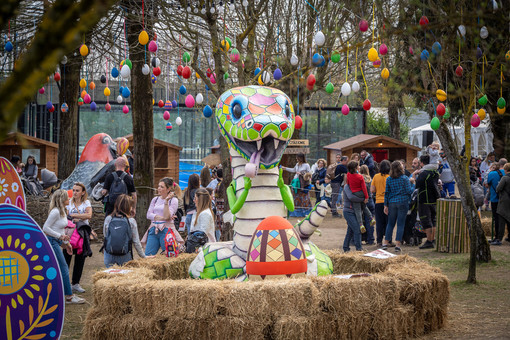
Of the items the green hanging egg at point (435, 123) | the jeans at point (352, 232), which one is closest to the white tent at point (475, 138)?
the jeans at point (352, 232)

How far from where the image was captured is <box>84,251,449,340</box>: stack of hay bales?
17.0ft

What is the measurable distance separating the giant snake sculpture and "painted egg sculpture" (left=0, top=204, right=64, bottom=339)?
2389 millimetres

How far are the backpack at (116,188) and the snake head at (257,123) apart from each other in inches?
147

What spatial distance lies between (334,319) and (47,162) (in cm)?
2136

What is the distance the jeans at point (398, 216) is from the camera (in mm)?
11328

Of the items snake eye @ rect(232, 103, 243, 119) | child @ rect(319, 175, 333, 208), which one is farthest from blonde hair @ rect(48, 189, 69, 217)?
child @ rect(319, 175, 333, 208)

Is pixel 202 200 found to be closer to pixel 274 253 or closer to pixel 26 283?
pixel 274 253

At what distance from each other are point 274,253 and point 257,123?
4.29 ft

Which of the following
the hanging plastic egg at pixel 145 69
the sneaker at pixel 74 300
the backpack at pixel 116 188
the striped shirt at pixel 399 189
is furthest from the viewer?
the striped shirt at pixel 399 189

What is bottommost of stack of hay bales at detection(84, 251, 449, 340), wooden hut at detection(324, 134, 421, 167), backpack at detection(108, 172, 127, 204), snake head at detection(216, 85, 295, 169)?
stack of hay bales at detection(84, 251, 449, 340)

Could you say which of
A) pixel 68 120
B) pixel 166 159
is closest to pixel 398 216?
pixel 68 120

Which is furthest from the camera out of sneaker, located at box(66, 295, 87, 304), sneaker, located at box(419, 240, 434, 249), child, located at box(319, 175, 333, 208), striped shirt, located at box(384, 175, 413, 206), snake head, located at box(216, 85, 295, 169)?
child, located at box(319, 175, 333, 208)

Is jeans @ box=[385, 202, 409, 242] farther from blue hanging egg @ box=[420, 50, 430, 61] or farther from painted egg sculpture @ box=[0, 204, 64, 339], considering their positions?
painted egg sculpture @ box=[0, 204, 64, 339]

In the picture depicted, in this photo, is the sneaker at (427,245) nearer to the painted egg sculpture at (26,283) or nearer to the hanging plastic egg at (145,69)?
the hanging plastic egg at (145,69)
